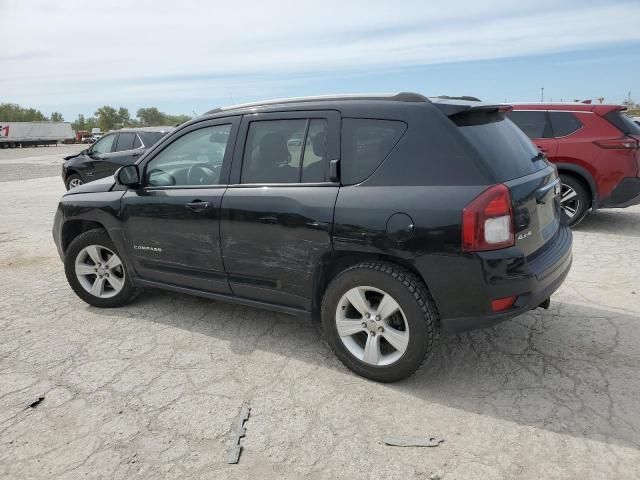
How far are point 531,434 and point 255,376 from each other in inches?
66.3

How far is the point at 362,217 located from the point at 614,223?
5.97 metres

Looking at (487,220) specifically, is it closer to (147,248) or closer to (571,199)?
(147,248)

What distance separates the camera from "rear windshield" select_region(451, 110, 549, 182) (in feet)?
9.10

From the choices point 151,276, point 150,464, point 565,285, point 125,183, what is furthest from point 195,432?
point 565,285

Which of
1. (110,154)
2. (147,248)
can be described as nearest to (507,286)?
(147,248)

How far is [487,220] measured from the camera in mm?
2602

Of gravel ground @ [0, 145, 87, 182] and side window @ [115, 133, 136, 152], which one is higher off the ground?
side window @ [115, 133, 136, 152]

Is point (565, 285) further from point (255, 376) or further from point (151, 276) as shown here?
point (151, 276)

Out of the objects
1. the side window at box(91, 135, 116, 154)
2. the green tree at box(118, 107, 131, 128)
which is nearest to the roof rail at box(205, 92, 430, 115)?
the side window at box(91, 135, 116, 154)

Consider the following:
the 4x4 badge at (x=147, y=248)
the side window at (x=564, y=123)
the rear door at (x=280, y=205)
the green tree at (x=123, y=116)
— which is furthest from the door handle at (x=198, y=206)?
the green tree at (x=123, y=116)

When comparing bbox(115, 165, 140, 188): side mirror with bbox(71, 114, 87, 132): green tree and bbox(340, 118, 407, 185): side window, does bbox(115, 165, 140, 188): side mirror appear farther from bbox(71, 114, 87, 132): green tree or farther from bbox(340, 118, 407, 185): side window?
bbox(71, 114, 87, 132): green tree

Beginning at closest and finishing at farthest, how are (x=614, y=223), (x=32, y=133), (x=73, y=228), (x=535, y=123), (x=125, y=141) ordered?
(x=73, y=228) → (x=535, y=123) → (x=614, y=223) → (x=125, y=141) → (x=32, y=133)

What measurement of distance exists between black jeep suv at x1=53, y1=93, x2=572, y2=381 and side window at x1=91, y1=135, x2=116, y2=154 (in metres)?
7.39

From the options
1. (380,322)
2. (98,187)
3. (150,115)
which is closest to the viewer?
(380,322)
